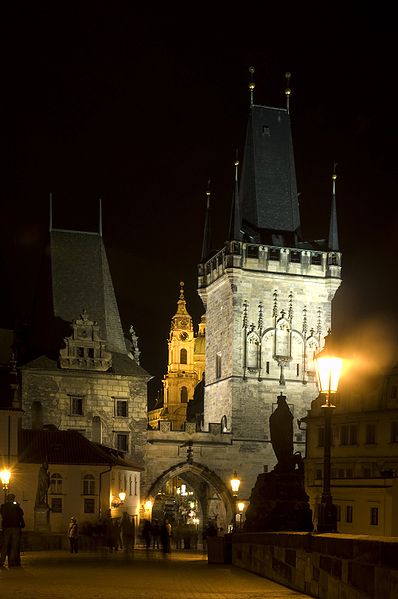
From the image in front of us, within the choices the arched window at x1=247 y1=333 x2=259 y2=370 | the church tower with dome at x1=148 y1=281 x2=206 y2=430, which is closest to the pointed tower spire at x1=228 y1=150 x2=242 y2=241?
the arched window at x1=247 y1=333 x2=259 y2=370

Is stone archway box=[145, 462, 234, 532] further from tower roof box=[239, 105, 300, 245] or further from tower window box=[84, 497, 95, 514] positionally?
tower roof box=[239, 105, 300, 245]

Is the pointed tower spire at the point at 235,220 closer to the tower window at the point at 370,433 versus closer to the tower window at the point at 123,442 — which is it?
the tower window at the point at 123,442

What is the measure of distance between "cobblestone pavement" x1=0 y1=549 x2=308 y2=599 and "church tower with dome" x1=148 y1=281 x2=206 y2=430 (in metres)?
107

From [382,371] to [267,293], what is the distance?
18.0 m

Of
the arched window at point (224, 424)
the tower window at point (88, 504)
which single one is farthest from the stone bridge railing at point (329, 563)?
the arched window at point (224, 424)

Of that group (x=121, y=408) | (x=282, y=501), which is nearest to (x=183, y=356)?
(x=121, y=408)

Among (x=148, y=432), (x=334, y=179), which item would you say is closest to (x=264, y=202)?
(x=334, y=179)

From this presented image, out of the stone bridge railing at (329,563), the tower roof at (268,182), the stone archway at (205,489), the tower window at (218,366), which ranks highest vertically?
the tower roof at (268,182)

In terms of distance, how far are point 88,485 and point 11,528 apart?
32505 mm

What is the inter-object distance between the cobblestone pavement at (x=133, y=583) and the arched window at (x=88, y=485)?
29.3 meters

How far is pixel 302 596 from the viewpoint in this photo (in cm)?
1381

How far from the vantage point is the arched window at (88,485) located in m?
50.7

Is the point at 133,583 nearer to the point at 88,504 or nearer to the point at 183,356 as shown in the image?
the point at 88,504

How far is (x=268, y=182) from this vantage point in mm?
70625
